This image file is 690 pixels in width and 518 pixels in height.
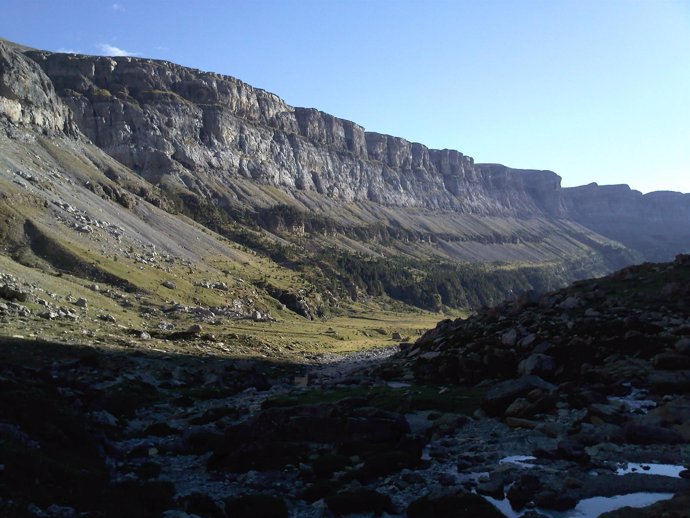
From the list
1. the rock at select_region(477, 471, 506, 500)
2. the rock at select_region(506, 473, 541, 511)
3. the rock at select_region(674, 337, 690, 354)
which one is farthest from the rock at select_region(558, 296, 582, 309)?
the rock at select_region(506, 473, 541, 511)

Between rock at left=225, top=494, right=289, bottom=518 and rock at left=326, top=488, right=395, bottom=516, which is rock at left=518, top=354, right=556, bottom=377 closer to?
rock at left=326, top=488, right=395, bottom=516

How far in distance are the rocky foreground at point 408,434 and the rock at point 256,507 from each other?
5 centimetres

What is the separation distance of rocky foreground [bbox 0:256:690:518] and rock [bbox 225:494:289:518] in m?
0.05

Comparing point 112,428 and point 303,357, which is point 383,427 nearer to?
point 112,428

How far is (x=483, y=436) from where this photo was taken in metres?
24.2

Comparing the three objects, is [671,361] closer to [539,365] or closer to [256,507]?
[539,365]

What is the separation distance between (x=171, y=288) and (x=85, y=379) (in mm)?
72792

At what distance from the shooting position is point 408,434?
2502cm

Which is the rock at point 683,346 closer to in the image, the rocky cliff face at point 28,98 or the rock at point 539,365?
the rock at point 539,365

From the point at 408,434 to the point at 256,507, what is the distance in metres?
9.54

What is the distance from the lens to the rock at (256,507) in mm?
17203

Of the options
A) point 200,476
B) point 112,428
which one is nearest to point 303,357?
point 112,428

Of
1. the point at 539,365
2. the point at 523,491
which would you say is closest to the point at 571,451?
the point at 523,491

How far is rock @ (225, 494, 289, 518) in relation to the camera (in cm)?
1720
